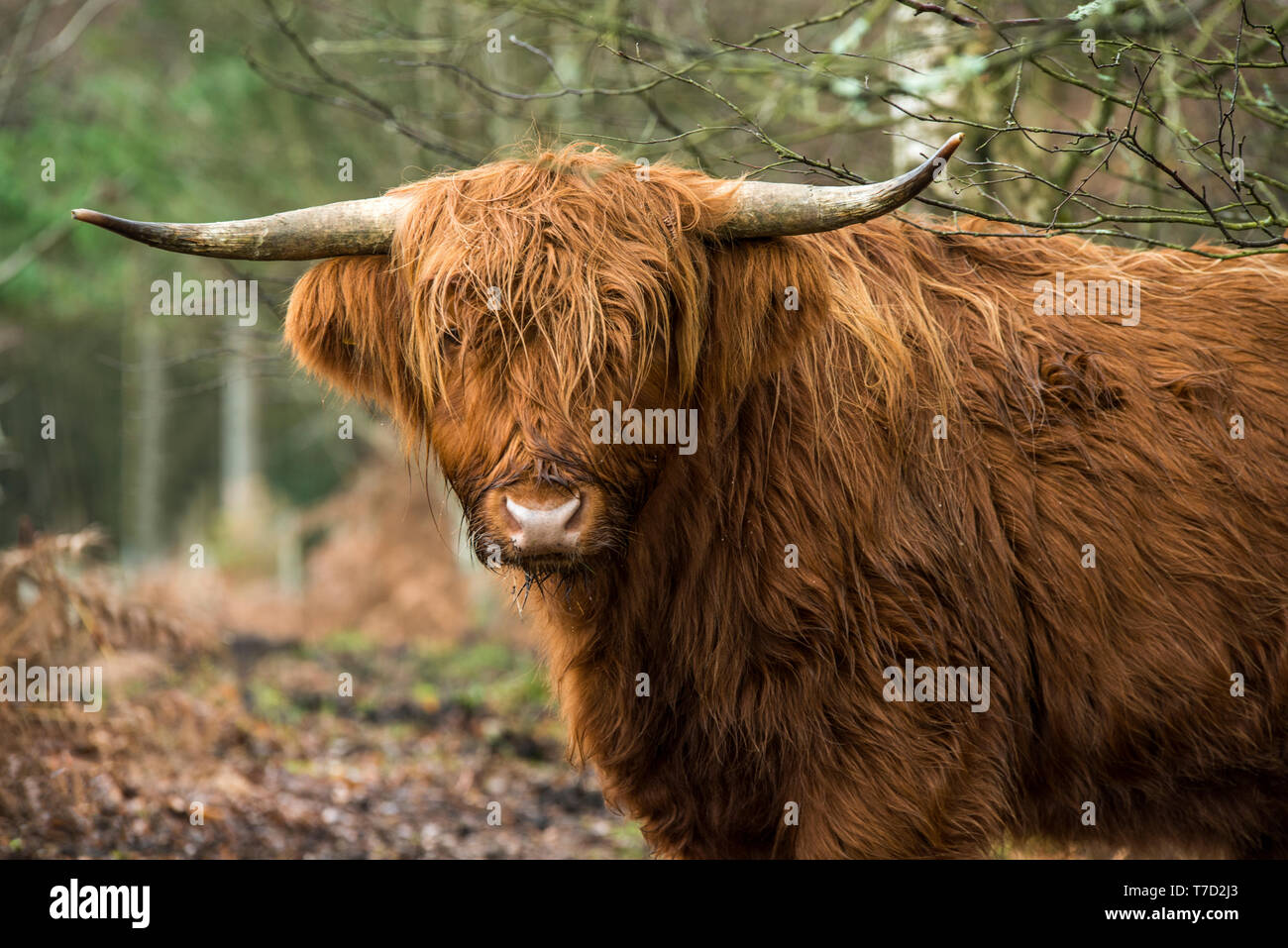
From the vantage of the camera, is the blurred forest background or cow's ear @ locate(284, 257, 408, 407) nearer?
cow's ear @ locate(284, 257, 408, 407)

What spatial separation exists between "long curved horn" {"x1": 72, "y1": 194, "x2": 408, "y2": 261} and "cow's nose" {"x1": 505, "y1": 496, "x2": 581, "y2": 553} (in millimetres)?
928

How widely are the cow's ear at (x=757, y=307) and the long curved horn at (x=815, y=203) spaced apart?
7 centimetres

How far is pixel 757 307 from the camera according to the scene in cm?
292

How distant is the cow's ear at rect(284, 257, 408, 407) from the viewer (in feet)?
9.96

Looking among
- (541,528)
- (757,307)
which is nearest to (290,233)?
(541,528)

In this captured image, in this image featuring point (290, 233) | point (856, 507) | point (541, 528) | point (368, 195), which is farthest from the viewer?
point (368, 195)

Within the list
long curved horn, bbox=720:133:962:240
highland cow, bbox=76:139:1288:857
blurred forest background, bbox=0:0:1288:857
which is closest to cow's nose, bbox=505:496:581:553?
highland cow, bbox=76:139:1288:857

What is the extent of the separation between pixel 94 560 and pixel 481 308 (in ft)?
10.8

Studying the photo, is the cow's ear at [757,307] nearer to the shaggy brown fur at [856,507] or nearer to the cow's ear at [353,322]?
the shaggy brown fur at [856,507]

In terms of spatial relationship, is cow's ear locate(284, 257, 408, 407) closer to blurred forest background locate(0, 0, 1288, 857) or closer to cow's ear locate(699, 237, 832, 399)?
blurred forest background locate(0, 0, 1288, 857)

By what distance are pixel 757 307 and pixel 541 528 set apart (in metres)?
0.86

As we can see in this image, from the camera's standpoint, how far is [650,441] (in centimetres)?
283

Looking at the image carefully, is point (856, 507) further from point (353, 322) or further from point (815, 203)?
point (353, 322)

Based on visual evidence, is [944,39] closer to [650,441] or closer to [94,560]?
[650,441]
